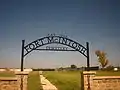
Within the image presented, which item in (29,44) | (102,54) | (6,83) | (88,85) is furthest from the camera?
(102,54)

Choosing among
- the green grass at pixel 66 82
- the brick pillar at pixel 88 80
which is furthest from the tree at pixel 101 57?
the brick pillar at pixel 88 80

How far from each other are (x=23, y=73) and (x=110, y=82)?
3032mm

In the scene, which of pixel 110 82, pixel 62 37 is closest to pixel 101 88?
pixel 110 82

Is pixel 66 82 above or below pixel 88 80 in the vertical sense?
below

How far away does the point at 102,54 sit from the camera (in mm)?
43844

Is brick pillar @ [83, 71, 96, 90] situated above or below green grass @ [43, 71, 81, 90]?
above

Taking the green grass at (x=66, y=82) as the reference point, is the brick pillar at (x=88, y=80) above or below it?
above

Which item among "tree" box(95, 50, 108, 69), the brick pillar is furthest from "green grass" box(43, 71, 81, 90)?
"tree" box(95, 50, 108, 69)

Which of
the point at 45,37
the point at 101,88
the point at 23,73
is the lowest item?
the point at 101,88

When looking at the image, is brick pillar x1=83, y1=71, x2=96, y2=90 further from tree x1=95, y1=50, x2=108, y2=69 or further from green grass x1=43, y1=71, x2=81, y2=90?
tree x1=95, y1=50, x2=108, y2=69

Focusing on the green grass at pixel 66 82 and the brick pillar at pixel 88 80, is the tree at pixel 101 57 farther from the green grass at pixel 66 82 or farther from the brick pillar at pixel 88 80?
the brick pillar at pixel 88 80

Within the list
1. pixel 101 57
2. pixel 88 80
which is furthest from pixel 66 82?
pixel 101 57

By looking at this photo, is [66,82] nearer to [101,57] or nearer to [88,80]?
[88,80]

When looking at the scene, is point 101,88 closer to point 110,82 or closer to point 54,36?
point 110,82
